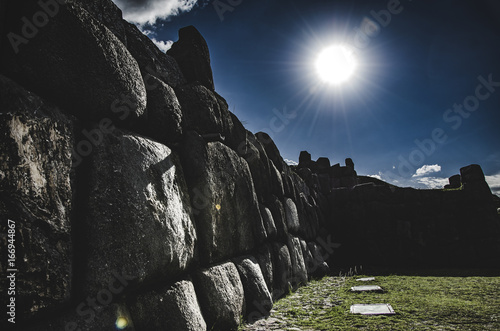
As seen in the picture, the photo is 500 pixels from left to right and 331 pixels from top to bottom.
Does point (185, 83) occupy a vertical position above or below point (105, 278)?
above

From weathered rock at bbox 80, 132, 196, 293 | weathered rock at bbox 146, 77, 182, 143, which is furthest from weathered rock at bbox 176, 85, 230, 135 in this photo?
weathered rock at bbox 80, 132, 196, 293

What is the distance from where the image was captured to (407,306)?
3.74 metres

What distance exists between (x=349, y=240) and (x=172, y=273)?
878 centimetres

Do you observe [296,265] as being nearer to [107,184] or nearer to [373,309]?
[373,309]

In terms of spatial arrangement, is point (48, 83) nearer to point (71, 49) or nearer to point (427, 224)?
point (71, 49)

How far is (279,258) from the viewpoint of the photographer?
191 inches

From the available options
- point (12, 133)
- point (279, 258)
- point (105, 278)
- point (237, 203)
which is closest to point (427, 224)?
point (279, 258)

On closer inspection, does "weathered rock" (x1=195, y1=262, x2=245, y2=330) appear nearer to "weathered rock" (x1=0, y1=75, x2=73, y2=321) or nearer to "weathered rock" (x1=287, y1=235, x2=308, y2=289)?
"weathered rock" (x1=0, y1=75, x2=73, y2=321)

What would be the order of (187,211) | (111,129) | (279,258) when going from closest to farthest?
(111,129) → (187,211) → (279,258)

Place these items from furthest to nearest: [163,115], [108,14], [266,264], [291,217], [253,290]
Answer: [291,217] < [266,264] < [253,290] < [163,115] < [108,14]

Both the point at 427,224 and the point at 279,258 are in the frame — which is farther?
the point at 427,224

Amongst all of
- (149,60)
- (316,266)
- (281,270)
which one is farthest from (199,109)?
(316,266)

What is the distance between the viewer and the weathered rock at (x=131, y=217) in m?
1.69

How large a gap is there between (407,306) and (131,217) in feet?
12.5
